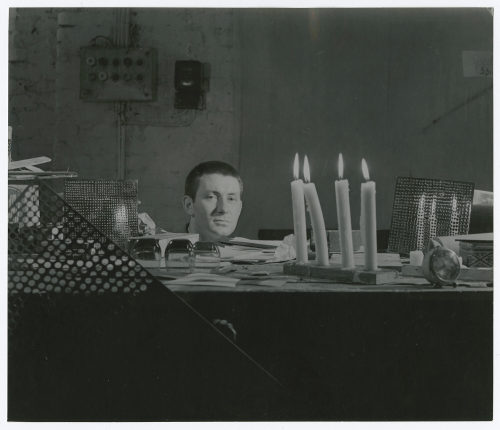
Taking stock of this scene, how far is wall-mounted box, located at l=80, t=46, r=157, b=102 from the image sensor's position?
6.47ft

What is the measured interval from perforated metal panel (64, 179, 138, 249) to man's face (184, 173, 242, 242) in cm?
33

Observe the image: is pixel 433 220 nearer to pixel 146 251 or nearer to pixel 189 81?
pixel 146 251

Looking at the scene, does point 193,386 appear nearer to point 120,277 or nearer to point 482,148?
point 120,277

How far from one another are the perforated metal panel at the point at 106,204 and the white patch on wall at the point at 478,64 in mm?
1012

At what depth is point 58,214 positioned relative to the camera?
1002 millimetres

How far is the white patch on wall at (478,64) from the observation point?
1.53 m

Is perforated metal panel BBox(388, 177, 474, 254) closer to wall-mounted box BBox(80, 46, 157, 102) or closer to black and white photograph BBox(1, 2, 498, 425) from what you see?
black and white photograph BBox(1, 2, 498, 425)

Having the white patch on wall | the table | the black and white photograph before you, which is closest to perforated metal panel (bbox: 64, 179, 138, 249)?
the black and white photograph

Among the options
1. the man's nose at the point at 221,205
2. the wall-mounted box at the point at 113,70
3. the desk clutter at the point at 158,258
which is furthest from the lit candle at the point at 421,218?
the wall-mounted box at the point at 113,70

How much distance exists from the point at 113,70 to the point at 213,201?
0.60m

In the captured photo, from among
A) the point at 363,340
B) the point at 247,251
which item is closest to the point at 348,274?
the point at 363,340

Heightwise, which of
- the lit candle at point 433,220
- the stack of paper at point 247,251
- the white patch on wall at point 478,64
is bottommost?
the stack of paper at point 247,251

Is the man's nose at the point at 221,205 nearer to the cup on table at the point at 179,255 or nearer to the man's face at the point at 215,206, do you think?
the man's face at the point at 215,206
